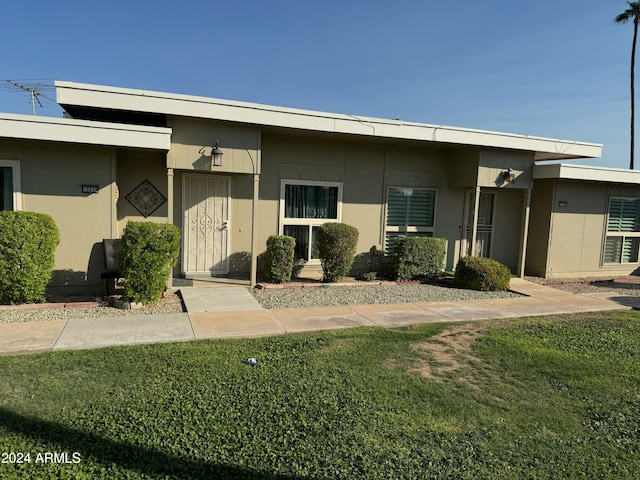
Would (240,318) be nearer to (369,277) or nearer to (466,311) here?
(466,311)

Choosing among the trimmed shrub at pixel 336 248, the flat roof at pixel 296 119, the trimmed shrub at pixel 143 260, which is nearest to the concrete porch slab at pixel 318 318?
the trimmed shrub at pixel 143 260

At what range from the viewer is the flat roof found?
23.1 ft

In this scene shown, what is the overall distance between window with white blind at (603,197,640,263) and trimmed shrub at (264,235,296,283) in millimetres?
8696

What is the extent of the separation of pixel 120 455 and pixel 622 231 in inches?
518

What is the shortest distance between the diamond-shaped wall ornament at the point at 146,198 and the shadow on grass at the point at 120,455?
5.78m

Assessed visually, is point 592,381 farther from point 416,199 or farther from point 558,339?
point 416,199

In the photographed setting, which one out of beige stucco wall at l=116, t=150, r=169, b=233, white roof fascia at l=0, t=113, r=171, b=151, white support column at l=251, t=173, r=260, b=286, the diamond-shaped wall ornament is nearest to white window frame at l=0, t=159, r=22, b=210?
white roof fascia at l=0, t=113, r=171, b=151

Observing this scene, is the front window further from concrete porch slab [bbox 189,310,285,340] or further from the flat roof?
concrete porch slab [bbox 189,310,285,340]

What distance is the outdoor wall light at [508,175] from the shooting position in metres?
10.1

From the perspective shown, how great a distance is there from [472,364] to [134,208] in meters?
6.67

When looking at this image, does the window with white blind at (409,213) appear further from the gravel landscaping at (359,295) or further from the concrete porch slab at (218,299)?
the concrete porch slab at (218,299)

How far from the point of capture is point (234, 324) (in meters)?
5.92

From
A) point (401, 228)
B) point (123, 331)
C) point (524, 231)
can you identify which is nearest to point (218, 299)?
point (123, 331)

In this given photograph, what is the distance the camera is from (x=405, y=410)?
139 inches
